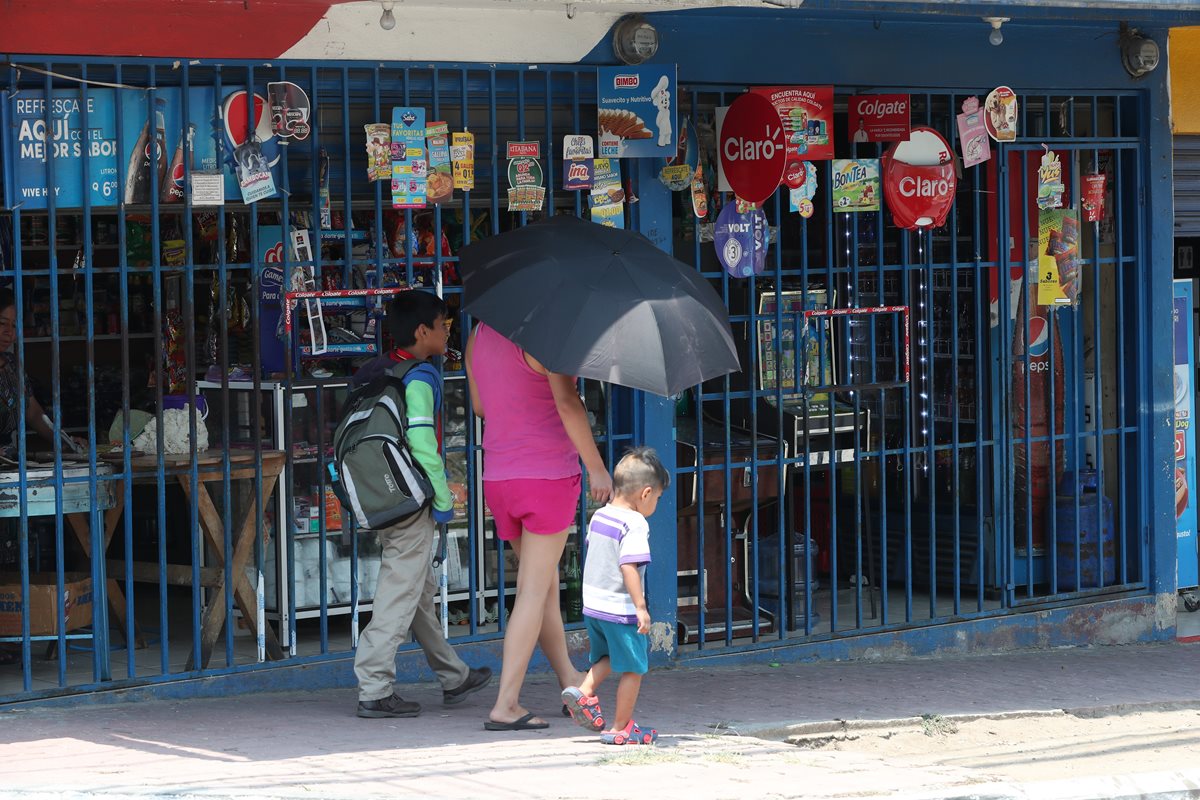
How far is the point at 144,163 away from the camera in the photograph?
6777 millimetres

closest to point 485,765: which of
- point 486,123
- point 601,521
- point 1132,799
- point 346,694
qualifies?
point 601,521

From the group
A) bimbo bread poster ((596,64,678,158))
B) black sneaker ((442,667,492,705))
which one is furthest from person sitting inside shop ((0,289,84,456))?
bimbo bread poster ((596,64,678,158))

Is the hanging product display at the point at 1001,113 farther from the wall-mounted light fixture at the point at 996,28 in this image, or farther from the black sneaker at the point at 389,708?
the black sneaker at the point at 389,708

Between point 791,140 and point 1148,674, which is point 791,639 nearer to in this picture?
point 1148,674

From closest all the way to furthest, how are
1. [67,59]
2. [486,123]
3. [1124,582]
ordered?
1. [67,59]
2. [486,123]
3. [1124,582]

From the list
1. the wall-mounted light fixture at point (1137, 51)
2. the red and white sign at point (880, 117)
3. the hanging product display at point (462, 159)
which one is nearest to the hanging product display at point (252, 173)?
the hanging product display at point (462, 159)

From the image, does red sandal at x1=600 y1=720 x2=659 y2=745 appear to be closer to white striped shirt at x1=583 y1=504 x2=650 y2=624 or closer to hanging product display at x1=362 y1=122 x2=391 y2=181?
white striped shirt at x1=583 y1=504 x2=650 y2=624

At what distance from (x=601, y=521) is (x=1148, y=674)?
3.78 metres

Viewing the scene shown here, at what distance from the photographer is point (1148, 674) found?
8477 mm

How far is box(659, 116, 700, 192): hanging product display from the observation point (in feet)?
25.5

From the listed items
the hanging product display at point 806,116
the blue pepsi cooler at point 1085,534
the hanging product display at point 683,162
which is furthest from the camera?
the blue pepsi cooler at point 1085,534

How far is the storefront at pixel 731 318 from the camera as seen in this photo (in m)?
6.90

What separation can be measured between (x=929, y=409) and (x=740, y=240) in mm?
1416

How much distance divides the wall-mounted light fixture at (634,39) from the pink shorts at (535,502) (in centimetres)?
218
